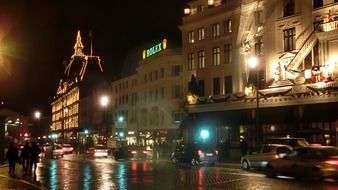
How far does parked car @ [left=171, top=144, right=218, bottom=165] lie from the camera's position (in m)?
35.5

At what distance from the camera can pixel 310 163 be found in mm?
22766

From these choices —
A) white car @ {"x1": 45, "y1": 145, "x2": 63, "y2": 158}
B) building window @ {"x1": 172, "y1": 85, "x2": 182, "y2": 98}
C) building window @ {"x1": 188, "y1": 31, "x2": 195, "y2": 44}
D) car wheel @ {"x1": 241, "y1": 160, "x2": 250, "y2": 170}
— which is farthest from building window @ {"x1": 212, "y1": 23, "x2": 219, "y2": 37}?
car wheel @ {"x1": 241, "y1": 160, "x2": 250, "y2": 170}

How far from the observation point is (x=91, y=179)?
958 inches

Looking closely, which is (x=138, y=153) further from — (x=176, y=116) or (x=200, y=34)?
(x=200, y=34)

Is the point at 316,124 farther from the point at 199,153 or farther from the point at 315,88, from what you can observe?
the point at 199,153

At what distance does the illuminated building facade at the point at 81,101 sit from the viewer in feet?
351

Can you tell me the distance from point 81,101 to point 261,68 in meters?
83.2

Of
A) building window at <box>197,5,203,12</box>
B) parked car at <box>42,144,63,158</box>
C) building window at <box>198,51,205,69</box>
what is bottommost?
parked car at <box>42,144,63,158</box>

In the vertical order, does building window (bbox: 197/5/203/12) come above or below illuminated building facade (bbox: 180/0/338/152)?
above

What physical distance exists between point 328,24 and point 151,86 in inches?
1346

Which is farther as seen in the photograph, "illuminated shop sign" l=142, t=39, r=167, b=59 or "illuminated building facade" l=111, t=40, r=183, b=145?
"illuminated shop sign" l=142, t=39, r=167, b=59

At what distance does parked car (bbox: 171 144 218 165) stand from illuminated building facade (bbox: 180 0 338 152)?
5.37 metres

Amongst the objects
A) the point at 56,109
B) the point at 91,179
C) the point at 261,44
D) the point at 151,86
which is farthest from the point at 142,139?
the point at 56,109

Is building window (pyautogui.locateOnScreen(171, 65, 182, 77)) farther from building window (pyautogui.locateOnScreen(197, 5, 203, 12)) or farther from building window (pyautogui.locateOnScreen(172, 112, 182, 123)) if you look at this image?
building window (pyautogui.locateOnScreen(197, 5, 203, 12))
